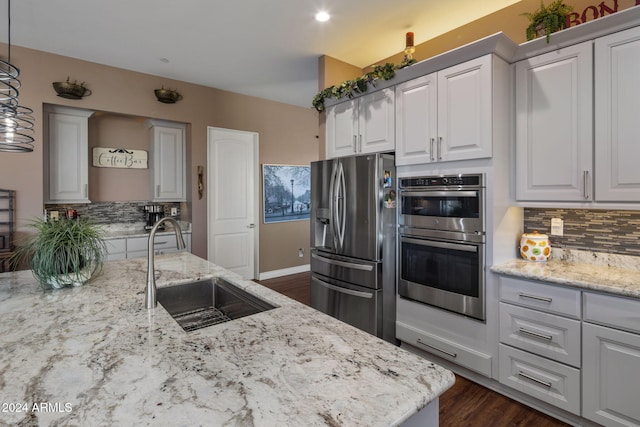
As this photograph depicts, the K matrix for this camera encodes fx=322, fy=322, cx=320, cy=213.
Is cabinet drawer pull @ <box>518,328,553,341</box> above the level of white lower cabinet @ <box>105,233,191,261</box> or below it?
below

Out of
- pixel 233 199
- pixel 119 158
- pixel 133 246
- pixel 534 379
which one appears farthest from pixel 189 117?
pixel 534 379

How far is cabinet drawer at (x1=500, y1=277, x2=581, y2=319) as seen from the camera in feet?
6.02

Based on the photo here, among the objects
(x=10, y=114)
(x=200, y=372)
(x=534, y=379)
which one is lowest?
(x=534, y=379)

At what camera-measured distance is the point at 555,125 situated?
207 centimetres

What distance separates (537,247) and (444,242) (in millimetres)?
635

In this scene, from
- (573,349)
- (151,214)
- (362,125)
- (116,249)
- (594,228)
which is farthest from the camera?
(151,214)

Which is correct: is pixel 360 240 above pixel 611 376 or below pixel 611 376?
above

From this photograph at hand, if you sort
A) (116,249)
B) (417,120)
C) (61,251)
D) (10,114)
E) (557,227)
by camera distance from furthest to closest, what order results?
(116,249)
(417,120)
(557,227)
(61,251)
(10,114)

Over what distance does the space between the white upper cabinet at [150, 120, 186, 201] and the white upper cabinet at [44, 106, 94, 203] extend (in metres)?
0.72

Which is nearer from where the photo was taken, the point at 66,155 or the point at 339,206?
the point at 339,206

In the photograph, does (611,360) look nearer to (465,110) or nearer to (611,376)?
(611,376)

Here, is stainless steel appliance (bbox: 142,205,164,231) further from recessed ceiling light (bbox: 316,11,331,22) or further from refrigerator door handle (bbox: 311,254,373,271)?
recessed ceiling light (bbox: 316,11,331,22)

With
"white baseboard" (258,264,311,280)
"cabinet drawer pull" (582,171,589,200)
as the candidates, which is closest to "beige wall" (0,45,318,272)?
"white baseboard" (258,264,311,280)

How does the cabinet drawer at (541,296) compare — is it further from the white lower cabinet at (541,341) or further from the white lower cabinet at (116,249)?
the white lower cabinet at (116,249)
